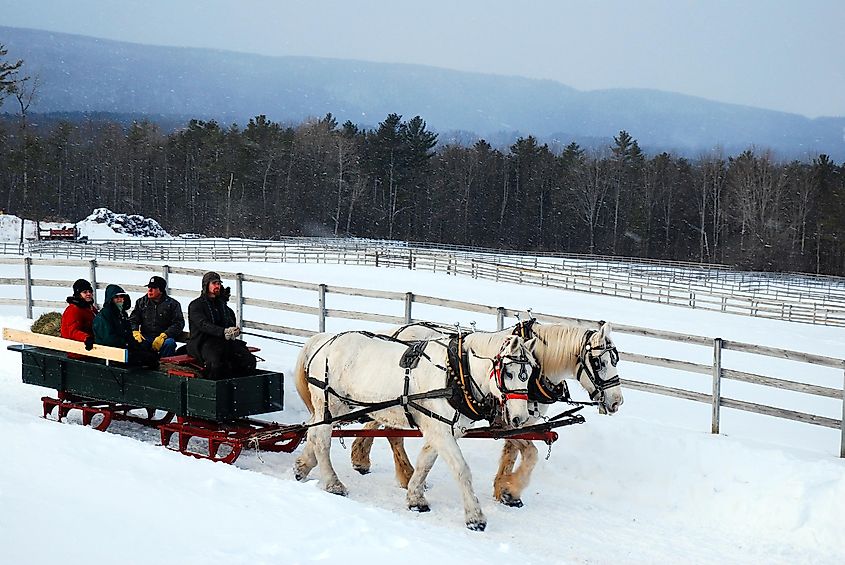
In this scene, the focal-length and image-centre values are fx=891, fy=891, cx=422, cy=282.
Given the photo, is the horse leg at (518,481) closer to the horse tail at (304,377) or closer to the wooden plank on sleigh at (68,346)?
the horse tail at (304,377)

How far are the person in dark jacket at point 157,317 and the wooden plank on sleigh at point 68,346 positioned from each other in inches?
31.2

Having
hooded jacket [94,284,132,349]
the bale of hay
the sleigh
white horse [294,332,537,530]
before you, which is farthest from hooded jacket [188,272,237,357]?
the bale of hay

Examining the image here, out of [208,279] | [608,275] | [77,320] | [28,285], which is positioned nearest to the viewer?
[208,279]

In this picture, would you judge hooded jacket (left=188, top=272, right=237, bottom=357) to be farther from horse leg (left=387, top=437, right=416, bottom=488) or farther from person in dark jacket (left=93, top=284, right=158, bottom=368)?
horse leg (left=387, top=437, right=416, bottom=488)

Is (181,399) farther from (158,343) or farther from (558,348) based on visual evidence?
(558,348)

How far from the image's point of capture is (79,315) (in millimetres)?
10266

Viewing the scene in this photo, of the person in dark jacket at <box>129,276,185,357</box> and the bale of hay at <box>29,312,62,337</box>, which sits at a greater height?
the person in dark jacket at <box>129,276,185,357</box>

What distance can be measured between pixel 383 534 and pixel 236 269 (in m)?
32.3

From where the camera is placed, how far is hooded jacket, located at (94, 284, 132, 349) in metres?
9.62

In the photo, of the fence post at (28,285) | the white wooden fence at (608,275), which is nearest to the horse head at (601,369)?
the fence post at (28,285)

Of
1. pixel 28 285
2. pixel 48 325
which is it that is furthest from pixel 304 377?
pixel 28 285

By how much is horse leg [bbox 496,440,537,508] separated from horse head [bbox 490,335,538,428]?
913mm

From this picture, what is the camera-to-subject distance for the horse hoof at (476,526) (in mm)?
7195

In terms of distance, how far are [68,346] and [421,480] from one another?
4.56 meters
